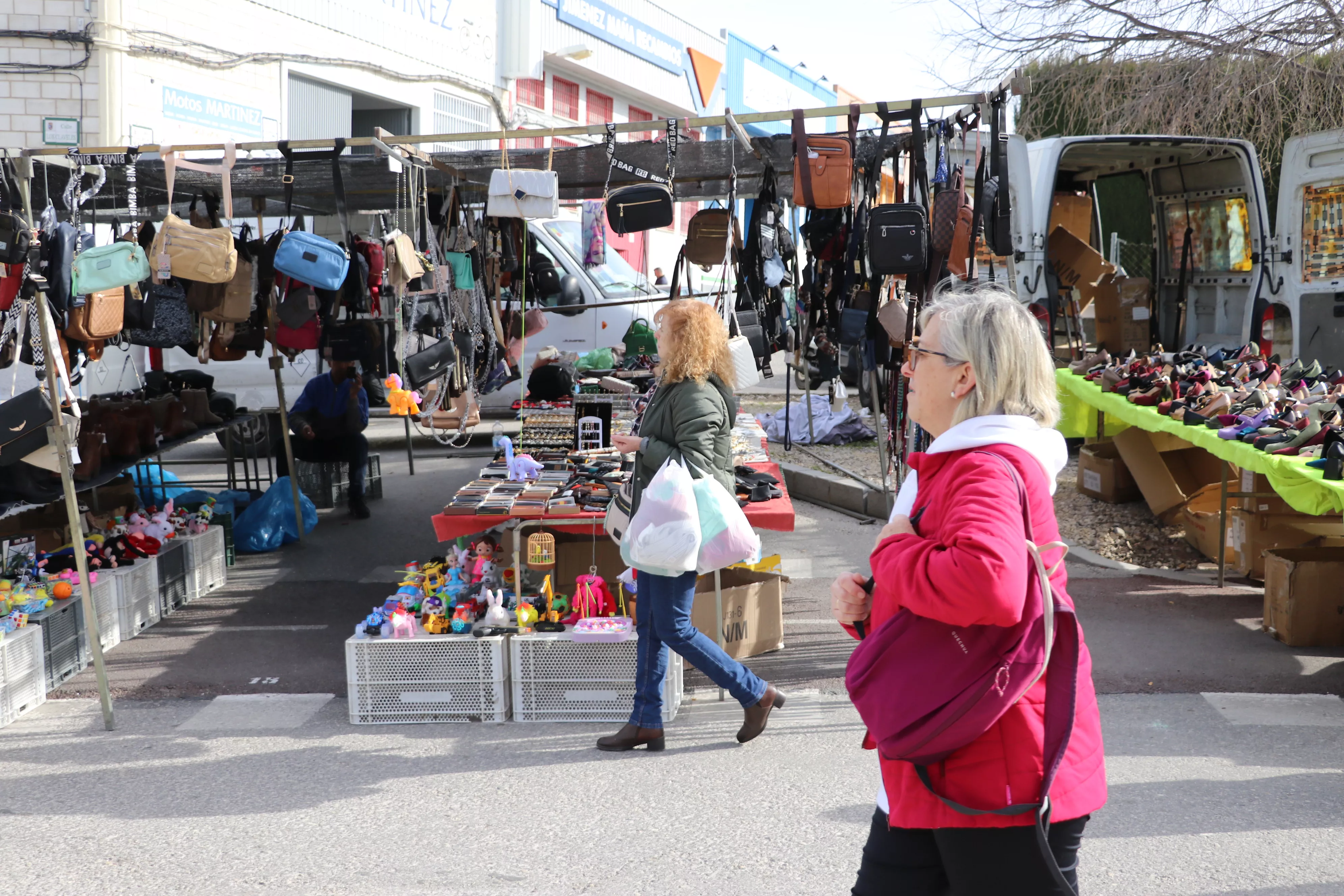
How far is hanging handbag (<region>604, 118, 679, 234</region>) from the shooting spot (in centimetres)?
575

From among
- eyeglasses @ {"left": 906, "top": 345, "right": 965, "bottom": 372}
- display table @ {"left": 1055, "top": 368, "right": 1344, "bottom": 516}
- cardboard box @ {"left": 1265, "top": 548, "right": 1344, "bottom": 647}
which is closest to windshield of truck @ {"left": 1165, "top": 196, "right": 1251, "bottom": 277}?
display table @ {"left": 1055, "top": 368, "right": 1344, "bottom": 516}

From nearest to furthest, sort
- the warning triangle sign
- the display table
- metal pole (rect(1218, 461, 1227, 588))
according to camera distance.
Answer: the display table, metal pole (rect(1218, 461, 1227, 588)), the warning triangle sign

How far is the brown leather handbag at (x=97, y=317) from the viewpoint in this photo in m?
5.39

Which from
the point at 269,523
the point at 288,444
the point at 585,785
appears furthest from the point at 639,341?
the point at 585,785

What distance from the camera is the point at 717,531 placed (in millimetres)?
4223

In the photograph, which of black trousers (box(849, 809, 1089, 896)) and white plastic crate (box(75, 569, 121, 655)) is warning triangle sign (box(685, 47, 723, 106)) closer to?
white plastic crate (box(75, 569, 121, 655))

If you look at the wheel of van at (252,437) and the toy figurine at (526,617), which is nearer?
the toy figurine at (526,617)

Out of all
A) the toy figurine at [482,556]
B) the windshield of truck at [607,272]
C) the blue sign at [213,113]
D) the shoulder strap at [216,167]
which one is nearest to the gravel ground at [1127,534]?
the toy figurine at [482,556]

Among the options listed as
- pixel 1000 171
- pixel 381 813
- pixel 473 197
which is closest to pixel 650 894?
pixel 381 813

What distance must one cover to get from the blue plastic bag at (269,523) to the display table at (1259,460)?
17.2 ft

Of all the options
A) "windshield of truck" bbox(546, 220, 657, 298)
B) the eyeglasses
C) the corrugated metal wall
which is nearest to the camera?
the eyeglasses

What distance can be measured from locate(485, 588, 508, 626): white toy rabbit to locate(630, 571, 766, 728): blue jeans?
0.73m

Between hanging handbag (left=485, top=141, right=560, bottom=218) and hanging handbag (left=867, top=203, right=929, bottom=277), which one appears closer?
hanging handbag (left=867, top=203, right=929, bottom=277)

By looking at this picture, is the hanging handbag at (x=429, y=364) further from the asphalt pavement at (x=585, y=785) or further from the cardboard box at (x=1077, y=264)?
the cardboard box at (x=1077, y=264)
